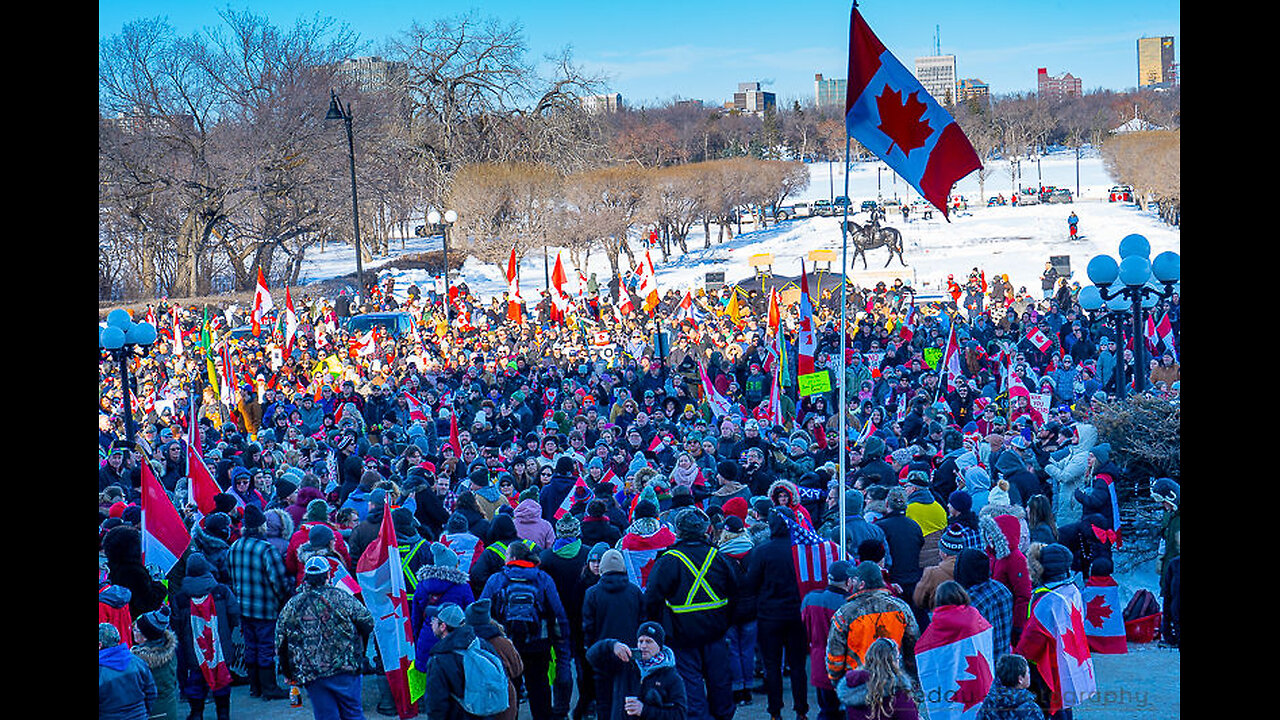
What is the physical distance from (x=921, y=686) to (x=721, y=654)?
1.21 metres

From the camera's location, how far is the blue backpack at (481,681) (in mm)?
6086

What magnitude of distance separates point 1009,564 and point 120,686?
15.0ft

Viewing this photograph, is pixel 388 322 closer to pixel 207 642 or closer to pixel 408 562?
pixel 408 562

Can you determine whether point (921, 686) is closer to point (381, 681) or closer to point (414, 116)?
point (381, 681)

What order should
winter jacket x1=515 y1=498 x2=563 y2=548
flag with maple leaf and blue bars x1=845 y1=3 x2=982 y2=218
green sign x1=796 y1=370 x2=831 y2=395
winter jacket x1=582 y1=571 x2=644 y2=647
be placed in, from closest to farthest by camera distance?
1. winter jacket x1=582 y1=571 x2=644 y2=647
2. flag with maple leaf and blue bars x1=845 y1=3 x2=982 y2=218
3. winter jacket x1=515 y1=498 x2=563 y2=548
4. green sign x1=796 y1=370 x2=831 y2=395

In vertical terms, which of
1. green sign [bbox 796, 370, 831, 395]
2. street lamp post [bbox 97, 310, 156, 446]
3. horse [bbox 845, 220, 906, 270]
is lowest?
green sign [bbox 796, 370, 831, 395]

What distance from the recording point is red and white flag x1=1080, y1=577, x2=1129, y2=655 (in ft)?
24.3

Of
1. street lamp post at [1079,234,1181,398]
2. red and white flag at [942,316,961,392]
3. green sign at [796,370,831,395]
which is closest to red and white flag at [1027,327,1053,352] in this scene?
red and white flag at [942,316,961,392]

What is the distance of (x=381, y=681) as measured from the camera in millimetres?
7922

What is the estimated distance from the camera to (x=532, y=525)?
27.6ft

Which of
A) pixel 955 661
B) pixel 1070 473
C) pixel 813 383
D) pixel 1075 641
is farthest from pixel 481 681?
pixel 813 383

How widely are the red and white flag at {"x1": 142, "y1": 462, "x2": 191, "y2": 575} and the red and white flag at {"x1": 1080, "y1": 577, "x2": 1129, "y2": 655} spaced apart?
5.39m

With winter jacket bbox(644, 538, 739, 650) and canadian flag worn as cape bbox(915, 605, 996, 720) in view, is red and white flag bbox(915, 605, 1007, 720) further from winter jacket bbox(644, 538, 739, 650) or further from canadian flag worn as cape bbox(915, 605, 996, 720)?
winter jacket bbox(644, 538, 739, 650)
